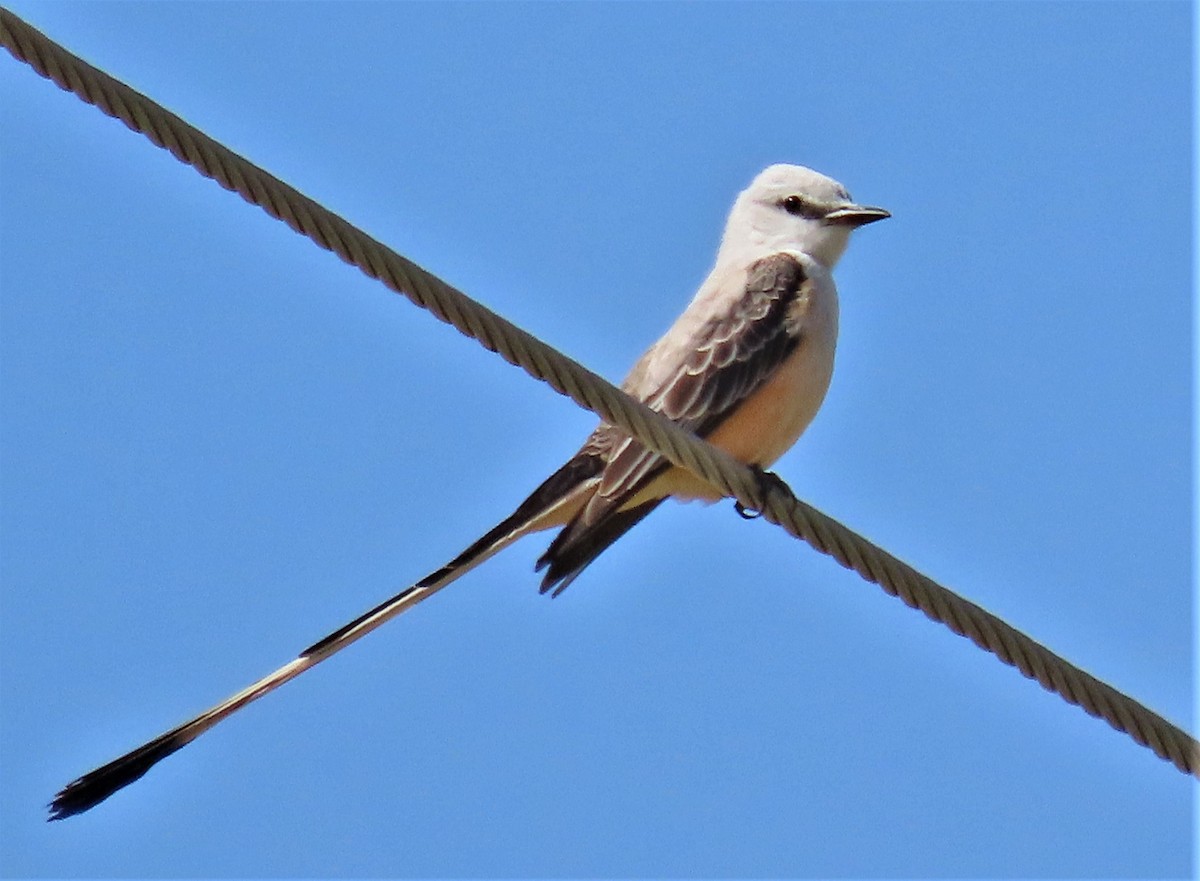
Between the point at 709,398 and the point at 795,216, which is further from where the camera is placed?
the point at 795,216

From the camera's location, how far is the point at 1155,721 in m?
4.16

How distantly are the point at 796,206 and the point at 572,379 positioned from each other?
2.76m

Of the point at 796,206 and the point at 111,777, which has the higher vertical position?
the point at 796,206

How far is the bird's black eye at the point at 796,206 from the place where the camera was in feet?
21.8

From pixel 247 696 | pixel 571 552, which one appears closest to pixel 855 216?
pixel 571 552

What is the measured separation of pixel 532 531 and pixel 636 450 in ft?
1.23

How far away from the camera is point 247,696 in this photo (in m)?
5.04

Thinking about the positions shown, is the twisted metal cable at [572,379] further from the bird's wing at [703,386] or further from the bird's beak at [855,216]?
the bird's beak at [855,216]

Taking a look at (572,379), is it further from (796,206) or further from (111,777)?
(796,206)

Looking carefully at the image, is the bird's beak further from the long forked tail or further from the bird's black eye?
the long forked tail

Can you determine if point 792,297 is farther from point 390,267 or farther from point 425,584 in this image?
point 390,267

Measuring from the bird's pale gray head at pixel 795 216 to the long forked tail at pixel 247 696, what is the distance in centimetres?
167

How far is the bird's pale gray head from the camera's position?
6.50 m

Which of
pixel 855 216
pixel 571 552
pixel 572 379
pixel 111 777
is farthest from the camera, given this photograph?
pixel 855 216
